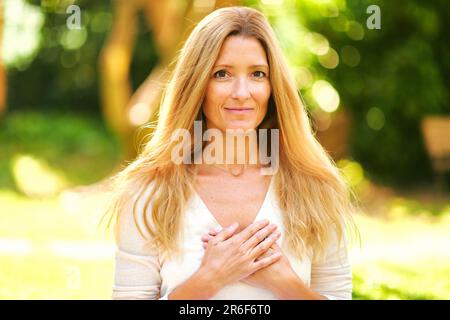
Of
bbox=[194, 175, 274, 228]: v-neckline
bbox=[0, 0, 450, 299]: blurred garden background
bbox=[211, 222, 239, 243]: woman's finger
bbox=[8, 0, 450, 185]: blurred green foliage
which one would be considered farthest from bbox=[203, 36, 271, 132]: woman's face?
bbox=[8, 0, 450, 185]: blurred green foliage

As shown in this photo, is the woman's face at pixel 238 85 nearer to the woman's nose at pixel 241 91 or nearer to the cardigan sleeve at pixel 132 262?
the woman's nose at pixel 241 91

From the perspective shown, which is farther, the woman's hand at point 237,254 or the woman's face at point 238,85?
the woman's face at point 238,85

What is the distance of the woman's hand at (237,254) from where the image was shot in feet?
6.73

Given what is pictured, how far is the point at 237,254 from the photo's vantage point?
206cm

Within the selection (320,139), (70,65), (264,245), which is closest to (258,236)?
(264,245)

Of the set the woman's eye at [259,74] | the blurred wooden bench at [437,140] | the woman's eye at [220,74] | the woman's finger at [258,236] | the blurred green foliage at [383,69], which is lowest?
the woman's finger at [258,236]

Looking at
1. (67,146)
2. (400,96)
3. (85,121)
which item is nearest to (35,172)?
(67,146)

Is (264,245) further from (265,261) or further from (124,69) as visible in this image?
(124,69)

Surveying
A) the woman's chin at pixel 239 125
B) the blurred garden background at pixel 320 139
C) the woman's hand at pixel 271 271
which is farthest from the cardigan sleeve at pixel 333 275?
the blurred garden background at pixel 320 139

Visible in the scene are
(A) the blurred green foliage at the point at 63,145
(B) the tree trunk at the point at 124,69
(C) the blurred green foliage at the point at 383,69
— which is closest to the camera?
(B) the tree trunk at the point at 124,69

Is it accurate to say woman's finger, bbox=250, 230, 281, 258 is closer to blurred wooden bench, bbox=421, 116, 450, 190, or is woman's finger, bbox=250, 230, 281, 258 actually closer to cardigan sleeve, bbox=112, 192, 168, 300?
cardigan sleeve, bbox=112, 192, 168, 300

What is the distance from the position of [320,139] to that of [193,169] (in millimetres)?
9074

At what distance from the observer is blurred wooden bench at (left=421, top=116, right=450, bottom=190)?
1011cm

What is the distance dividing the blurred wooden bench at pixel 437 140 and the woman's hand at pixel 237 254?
857 centimetres
